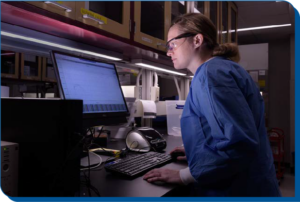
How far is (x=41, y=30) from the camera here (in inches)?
48.8

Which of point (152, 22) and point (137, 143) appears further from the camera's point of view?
point (152, 22)

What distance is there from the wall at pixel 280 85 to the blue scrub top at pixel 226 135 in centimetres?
450

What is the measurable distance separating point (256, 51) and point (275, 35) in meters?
0.83

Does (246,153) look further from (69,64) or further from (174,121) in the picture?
(174,121)

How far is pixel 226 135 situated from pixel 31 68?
263 centimetres

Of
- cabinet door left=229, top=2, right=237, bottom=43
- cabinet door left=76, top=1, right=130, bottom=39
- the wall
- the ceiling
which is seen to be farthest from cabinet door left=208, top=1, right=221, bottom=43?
the wall

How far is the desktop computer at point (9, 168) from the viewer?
0.66 m

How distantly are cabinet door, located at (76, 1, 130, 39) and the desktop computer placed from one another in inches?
26.4

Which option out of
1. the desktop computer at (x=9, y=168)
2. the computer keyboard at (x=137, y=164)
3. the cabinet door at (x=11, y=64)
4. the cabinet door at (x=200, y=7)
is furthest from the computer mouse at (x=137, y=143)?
the cabinet door at (x=11, y=64)

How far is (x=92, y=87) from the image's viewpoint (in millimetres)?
1272

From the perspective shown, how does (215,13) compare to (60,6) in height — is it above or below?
above

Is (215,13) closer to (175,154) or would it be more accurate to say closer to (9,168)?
(175,154)

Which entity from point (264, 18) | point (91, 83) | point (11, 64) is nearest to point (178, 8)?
point (91, 83)

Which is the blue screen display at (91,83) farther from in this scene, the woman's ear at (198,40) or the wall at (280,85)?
the wall at (280,85)
